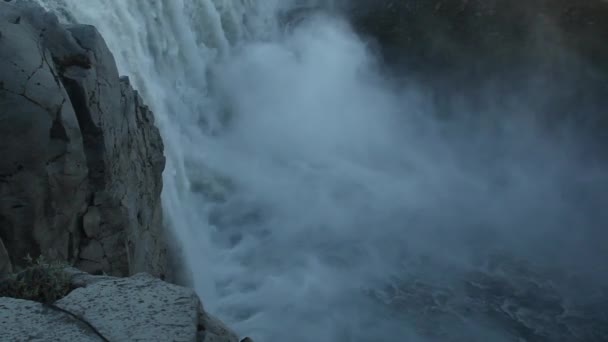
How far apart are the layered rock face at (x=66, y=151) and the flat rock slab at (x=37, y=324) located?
1544 millimetres

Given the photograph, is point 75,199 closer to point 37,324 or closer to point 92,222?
point 92,222

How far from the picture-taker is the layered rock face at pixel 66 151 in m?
4.82

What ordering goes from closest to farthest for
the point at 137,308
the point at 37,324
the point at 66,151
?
the point at 37,324 < the point at 137,308 < the point at 66,151

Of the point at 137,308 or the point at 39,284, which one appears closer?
the point at 137,308

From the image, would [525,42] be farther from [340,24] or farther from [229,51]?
→ [229,51]

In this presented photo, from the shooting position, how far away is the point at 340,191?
36.8 feet

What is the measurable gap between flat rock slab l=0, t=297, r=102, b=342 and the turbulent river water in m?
5.20

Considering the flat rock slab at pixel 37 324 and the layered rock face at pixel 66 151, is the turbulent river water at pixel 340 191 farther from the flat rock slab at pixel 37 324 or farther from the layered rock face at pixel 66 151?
the flat rock slab at pixel 37 324

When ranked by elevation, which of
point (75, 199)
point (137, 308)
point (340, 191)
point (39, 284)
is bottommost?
point (137, 308)

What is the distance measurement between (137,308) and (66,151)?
102 inches

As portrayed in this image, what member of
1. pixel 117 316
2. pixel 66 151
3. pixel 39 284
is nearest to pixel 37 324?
pixel 117 316

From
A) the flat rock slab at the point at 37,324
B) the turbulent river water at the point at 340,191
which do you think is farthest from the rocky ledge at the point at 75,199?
the turbulent river water at the point at 340,191

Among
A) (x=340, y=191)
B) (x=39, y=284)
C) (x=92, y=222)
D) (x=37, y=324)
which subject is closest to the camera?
(x=37, y=324)

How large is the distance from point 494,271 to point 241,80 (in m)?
5.76
